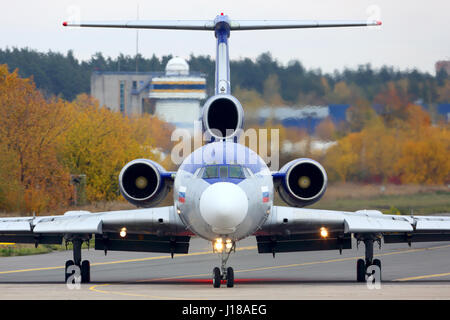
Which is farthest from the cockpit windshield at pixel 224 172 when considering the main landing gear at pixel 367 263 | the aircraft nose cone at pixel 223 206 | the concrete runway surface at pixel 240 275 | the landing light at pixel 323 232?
the main landing gear at pixel 367 263

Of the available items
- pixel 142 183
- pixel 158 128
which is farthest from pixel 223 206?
pixel 158 128

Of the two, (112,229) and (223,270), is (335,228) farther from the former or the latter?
(112,229)

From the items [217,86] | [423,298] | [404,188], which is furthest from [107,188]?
[423,298]

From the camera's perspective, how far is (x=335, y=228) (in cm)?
2283

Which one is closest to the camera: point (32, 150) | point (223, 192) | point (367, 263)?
point (223, 192)

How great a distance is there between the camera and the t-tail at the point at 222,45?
23406 millimetres

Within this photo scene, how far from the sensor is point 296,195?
22.9 meters

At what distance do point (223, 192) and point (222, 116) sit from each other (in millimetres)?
5581

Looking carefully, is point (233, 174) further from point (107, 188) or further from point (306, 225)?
point (107, 188)

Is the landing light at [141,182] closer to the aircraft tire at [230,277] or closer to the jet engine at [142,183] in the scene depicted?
the jet engine at [142,183]

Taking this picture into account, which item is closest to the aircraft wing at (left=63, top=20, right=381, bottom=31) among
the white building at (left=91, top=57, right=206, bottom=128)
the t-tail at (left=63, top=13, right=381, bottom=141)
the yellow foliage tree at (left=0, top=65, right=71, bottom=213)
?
the t-tail at (left=63, top=13, right=381, bottom=141)

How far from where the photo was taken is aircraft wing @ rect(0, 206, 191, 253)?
877 inches
